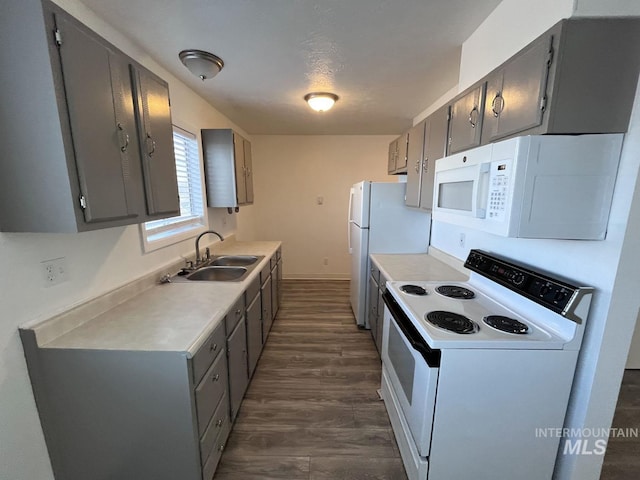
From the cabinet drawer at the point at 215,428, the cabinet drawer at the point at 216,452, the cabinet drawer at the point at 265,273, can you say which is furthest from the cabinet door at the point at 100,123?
the cabinet drawer at the point at 265,273

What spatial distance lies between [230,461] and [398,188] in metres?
2.65

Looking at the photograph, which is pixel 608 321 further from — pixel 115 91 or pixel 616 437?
pixel 115 91

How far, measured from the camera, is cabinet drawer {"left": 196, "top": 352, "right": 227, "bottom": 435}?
4.12ft

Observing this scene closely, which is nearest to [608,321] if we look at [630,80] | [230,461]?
[630,80]

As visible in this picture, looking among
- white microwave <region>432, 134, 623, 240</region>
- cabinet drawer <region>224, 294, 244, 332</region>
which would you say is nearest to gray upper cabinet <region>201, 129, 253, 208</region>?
cabinet drawer <region>224, 294, 244, 332</region>

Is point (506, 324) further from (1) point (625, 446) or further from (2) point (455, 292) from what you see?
(1) point (625, 446)

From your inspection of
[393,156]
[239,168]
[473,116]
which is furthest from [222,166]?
[473,116]

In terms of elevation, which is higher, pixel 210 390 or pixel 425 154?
pixel 425 154

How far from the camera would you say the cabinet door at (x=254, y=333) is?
2123 millimetres

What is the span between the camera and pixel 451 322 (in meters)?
1.32

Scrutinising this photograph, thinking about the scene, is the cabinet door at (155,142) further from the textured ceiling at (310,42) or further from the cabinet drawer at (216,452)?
the cabinet drawer at (216,452)

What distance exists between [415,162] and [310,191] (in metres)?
2.43

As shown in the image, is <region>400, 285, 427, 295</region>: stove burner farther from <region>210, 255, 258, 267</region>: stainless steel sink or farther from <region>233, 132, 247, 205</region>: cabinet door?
<region>233, 132, 247, 205</region>: cabinet door

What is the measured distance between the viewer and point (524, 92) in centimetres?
114
